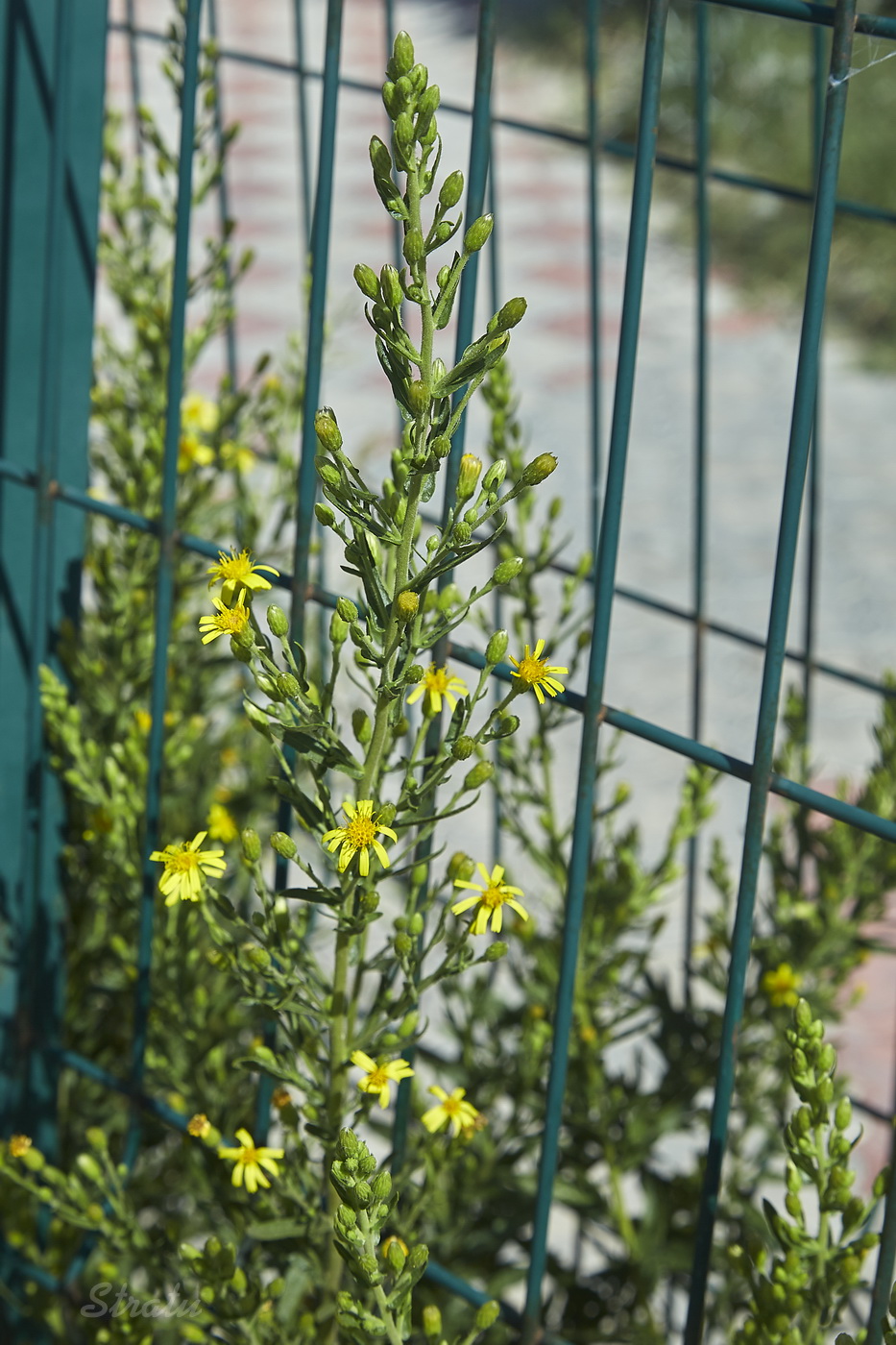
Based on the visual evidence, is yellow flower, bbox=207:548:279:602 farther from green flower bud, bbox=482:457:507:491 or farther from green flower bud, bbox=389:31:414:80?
green flower bud, bbox=389:31:414:80

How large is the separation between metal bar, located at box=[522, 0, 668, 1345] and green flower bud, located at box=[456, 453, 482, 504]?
0.11 meters

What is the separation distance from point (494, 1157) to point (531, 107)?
8.17 meters

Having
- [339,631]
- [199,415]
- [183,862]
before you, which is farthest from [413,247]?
[199,415]

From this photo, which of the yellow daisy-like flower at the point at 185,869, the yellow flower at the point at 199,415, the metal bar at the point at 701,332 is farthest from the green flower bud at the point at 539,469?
the yellow flower at the point at 199,415

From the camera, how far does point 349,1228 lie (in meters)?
1.02

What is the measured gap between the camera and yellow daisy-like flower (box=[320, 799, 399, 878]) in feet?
3.44

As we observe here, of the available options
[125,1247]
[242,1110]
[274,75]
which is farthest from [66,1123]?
[274,75]

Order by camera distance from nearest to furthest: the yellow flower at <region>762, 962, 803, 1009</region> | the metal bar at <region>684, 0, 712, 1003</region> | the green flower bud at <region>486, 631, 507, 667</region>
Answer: the green flower bud at <region>486, 631, 507, 667</region> < the yellow flower at <region>762, 962, 803, 1009</region> < the metal bar at <region>684, 0, 712, 1003</region>

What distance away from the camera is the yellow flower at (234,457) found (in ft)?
6.39

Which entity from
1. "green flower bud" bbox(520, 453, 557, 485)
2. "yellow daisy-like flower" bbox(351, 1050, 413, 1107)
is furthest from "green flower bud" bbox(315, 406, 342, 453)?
"yellow daisy-like flower" bbox(351, 1050, 413, 1107)

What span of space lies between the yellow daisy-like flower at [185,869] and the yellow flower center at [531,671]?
251mm

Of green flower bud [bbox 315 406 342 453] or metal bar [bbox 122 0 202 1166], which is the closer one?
green flower bud [bbox 315 406 342 453]

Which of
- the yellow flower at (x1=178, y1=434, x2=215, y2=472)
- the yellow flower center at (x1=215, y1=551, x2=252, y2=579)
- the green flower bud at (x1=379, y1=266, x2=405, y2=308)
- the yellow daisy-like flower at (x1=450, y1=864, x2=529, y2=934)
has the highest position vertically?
the green flower bud at (x1=379, y1=266, x2=405, y2=308)

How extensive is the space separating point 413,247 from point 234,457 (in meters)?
0.99
